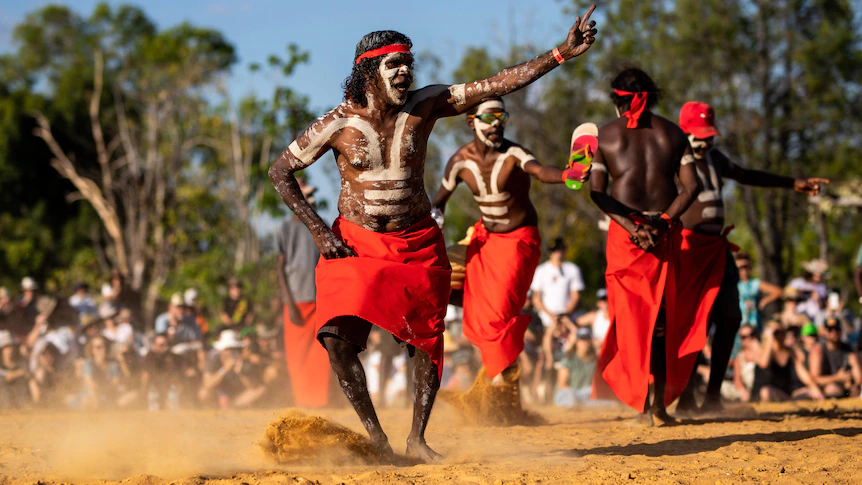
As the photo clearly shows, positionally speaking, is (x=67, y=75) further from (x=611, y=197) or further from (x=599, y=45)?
(x=611, y=197)

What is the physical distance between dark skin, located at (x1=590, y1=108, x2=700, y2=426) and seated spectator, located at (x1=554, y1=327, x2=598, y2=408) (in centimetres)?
413

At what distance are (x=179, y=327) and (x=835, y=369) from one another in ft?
25.3

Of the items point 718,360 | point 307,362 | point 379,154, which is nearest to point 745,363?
point 718,360

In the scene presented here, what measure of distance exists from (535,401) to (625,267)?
16.4 ft

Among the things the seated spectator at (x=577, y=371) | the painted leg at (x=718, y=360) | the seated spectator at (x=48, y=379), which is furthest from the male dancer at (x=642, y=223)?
the seated spectator at (x=48, y=379)

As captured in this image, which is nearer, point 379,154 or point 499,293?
point 379,154

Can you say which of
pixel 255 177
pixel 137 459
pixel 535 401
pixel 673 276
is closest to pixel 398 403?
pixel 535 401

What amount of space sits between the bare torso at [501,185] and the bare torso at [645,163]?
0.70 meters

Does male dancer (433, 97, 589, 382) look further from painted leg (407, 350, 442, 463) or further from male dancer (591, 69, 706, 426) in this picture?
painted leg (407, 350, 442, 463)

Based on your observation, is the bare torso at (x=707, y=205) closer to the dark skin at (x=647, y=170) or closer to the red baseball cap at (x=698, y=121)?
the red baseball cap at (x=698, y=121)

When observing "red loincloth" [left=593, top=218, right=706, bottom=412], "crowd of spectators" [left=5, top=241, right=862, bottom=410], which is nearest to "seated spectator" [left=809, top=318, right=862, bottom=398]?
"crowd of spectators" [left=5, top=241, right=862, bottom=410]

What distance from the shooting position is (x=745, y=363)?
35.9ft

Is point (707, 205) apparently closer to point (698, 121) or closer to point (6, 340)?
point (698, 121)

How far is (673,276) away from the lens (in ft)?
21.7
